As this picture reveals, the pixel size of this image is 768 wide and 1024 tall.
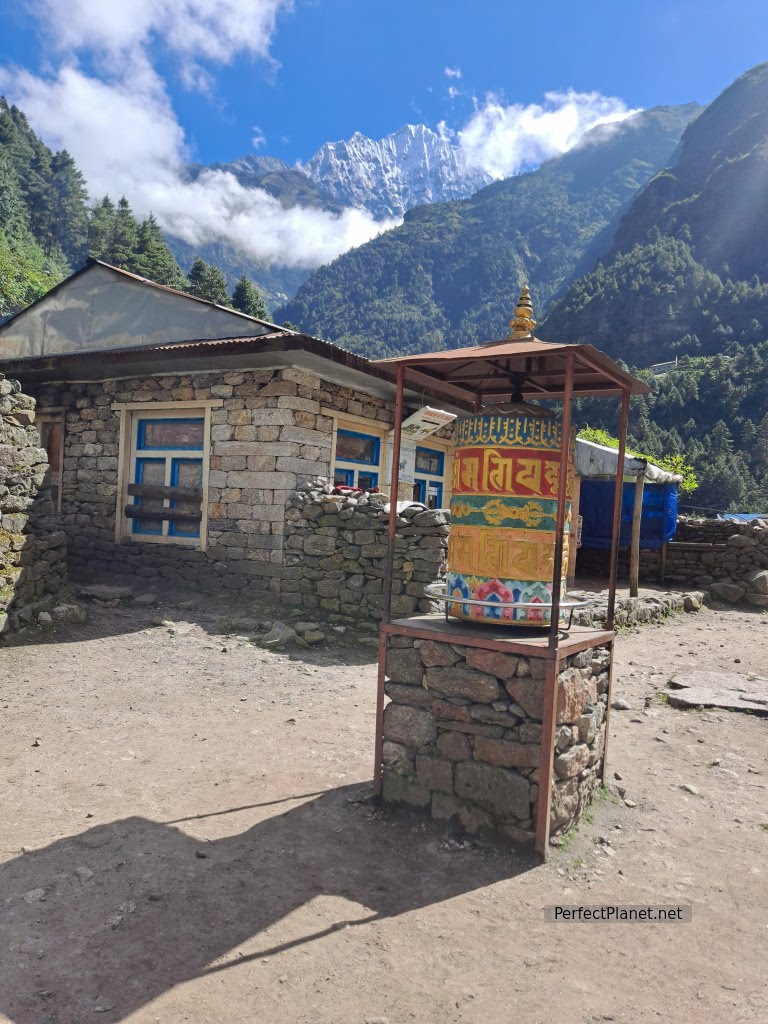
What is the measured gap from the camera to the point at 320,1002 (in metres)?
2.53

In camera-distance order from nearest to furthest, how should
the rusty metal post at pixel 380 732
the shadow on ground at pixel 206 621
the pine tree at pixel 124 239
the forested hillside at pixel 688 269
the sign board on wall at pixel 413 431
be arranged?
1. the rusty metal post at pixel 380 732
2. the shadow on ground at pixel 206 621
3. the sign board on wall at pixel 413 431
4. the pine tree at pixel 124 239
5. the forested hillside at pixel 688 269

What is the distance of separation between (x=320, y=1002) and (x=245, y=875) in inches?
36.3

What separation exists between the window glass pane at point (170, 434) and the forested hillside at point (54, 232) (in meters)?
26.8

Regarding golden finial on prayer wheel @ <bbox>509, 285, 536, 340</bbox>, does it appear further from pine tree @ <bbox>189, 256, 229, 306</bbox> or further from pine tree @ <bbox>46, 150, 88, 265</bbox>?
pine tree @ <bbox>46, 150, 88, 265</bbox>

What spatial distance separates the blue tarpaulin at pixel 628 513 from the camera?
14820 mm

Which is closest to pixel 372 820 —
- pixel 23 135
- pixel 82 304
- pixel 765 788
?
pixel 765 788

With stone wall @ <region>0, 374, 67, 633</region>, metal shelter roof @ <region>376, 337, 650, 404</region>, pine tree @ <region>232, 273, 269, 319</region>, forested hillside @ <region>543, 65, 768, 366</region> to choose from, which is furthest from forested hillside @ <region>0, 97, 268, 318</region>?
forested hillside @ <region>543, 65, 768, 366</region>

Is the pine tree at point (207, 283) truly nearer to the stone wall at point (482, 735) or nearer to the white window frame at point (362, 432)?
the white window frame at point (362, 432)

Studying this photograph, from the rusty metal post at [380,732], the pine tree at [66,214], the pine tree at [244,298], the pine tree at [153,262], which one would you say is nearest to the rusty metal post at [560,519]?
the rusty metal post at [380,732]

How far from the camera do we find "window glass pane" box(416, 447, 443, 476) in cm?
1241

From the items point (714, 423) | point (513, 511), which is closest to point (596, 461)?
point (513, 511)

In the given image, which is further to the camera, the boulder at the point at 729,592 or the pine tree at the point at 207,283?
the pine tree at the point at 207,283

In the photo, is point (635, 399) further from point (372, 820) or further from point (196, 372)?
point (372, 820)

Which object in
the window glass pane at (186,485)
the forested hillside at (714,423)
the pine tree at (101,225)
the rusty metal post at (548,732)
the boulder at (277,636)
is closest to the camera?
the rusty metal post at (548,732)
